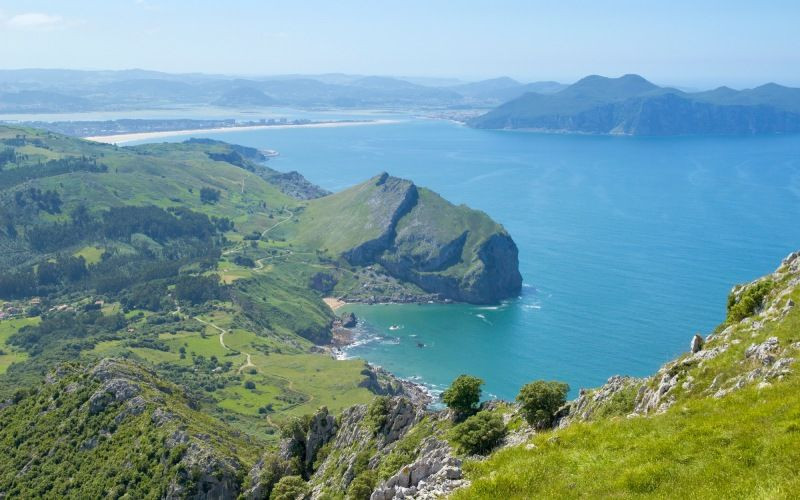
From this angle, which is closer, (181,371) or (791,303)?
(791,303)

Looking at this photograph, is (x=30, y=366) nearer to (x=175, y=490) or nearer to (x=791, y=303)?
(x=175, y=490)

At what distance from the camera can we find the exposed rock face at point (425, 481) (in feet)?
100

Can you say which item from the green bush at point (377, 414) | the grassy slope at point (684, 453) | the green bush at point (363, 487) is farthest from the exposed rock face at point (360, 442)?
the grassy slope at point (684, 453)

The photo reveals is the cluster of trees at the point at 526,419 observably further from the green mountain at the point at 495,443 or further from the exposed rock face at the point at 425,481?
the exposed rock face at the point at 425,481

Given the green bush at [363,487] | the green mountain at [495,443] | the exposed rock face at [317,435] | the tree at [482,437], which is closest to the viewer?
the green mountain at [495,443]

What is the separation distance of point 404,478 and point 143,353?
16560 cm

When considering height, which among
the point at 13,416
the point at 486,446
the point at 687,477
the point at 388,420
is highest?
the point at 687,477

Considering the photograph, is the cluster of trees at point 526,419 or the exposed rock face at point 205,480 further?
the exposed rock face at point 205,480

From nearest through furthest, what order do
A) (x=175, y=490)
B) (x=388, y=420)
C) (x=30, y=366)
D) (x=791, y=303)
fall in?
1. (x=791, y=303)
2. (x=388, y=420)
3. (x=175, y=490)
4. (x=30, y=366)

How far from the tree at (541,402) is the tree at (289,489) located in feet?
94.9

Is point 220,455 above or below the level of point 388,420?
below

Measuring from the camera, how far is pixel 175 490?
78.2 metres

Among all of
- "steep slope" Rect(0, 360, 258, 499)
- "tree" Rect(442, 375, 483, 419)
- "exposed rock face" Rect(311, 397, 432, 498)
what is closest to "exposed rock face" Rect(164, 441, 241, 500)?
"steep slope" Rect(0, 360, 258, 499)

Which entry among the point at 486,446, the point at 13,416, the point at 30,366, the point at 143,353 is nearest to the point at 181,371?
the point at 143,353
